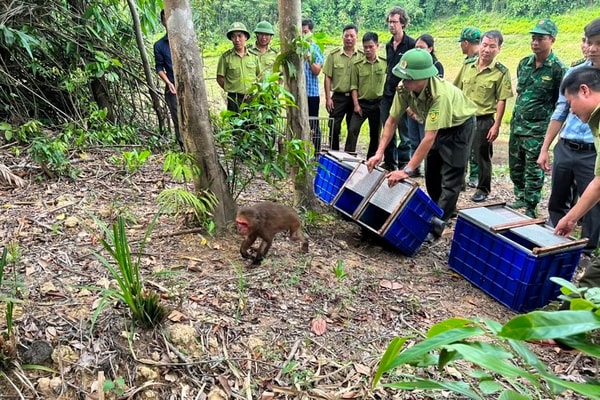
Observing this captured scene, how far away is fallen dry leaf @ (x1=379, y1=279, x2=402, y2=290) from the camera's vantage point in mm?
4035

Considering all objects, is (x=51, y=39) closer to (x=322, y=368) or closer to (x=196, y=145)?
(x=196, y=145)

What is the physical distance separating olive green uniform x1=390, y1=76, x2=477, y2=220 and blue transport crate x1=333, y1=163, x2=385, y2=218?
26.3 inches

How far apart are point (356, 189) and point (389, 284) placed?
4.15 feet

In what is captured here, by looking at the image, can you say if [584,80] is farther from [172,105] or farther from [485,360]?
[172,105]

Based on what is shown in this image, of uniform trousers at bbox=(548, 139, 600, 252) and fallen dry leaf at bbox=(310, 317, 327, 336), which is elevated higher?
uniform trousers at bbox=(548, 139, 600, 252)

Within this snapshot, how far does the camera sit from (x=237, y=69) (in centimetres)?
670

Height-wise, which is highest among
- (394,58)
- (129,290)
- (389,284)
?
(394,58)

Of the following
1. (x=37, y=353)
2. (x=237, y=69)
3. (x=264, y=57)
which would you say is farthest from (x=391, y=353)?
(x=264, y=57)

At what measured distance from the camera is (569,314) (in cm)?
111

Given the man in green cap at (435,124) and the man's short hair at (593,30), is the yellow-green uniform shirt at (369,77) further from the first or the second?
the man's short hair at (593,30)

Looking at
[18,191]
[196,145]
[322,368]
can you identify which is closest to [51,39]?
[18,191]

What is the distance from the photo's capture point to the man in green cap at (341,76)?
23.5 feet

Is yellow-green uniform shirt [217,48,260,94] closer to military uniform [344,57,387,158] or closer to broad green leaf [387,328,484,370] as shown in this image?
military uniform [344,57,387,158]

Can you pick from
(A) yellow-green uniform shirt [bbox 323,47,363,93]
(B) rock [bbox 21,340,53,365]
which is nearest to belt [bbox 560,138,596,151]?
(A) yellow-green uniform shirt [bbox 323,47,363,93]
